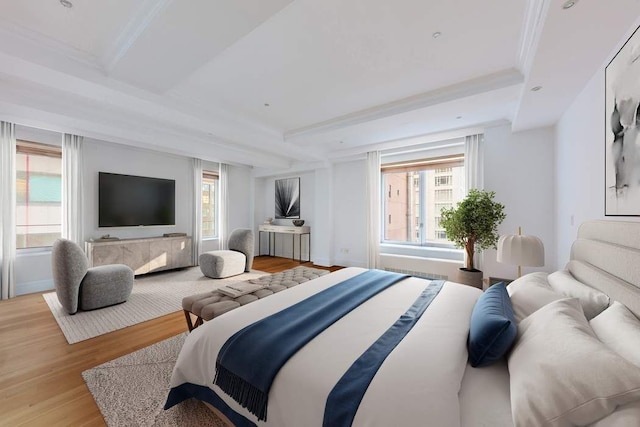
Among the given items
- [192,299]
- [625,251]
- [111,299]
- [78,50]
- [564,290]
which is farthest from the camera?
[111,299]

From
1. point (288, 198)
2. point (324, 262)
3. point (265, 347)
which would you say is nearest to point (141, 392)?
point (265, 347)

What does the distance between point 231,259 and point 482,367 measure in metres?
4.30

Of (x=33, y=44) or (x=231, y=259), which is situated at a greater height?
(x=33, y=44)

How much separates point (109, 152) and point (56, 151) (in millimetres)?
688

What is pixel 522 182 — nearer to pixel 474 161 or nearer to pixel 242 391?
pixel 474 161

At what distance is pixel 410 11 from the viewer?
179cm

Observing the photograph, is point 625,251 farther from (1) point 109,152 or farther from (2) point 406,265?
(1) point 109,152

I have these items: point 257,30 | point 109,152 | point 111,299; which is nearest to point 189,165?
point 109,152

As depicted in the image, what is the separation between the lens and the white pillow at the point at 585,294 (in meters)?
1.38

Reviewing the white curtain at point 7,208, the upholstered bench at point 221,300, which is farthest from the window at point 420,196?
the white curtain at point 7,208

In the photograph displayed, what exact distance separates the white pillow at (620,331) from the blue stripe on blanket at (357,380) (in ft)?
2.62

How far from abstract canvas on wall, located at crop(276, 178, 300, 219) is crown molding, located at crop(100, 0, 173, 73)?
182 inches

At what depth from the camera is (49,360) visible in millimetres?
2166

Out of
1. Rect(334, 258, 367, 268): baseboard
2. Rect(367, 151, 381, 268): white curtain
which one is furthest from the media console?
Rect(367, 151, 381, 268): white curtain
